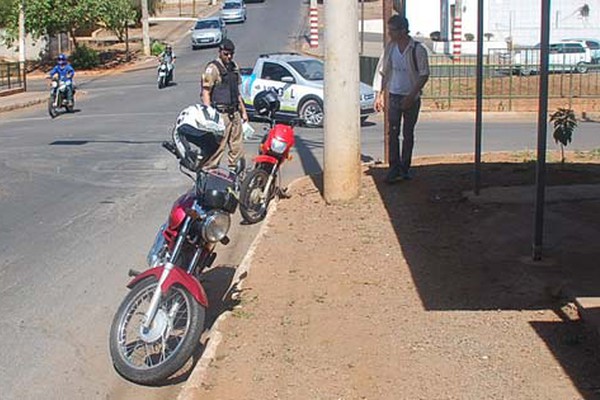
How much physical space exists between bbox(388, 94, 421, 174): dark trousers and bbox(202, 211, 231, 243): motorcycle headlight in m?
5.55

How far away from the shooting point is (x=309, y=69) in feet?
77.2

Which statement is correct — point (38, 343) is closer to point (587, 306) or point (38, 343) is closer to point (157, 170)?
point (587, 306)

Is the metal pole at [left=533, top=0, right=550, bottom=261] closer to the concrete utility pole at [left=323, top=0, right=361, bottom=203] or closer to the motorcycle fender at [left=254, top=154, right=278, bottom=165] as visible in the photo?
the concrete utility pole at [left=323, top=0, right=361, bottom=203]

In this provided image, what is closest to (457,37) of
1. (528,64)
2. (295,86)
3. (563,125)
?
(528,64)

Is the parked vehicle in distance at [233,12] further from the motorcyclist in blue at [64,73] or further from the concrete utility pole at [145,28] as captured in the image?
the motorcyclist in blue at [64,73]

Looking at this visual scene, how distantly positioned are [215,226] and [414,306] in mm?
1567

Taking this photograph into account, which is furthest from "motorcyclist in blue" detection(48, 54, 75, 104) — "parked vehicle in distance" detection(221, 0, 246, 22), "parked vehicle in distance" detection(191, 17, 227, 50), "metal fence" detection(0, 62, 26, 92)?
"parked vehicle in distance" detection(221, 0, 246, 22)

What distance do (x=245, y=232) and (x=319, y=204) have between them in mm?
1052

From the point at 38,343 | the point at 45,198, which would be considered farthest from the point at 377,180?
the point at 38,343

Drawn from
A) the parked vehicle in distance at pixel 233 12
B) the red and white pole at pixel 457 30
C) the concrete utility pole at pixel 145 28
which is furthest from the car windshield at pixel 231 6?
the red and white pole at pixel 457 30

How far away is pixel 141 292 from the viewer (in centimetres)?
599

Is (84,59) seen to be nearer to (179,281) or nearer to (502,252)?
(502,252)

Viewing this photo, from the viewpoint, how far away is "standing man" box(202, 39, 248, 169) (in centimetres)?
1191

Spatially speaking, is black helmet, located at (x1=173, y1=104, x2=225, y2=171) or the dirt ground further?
black helmet, located at (x1=173, y1=104, x2=225, y2=171)
